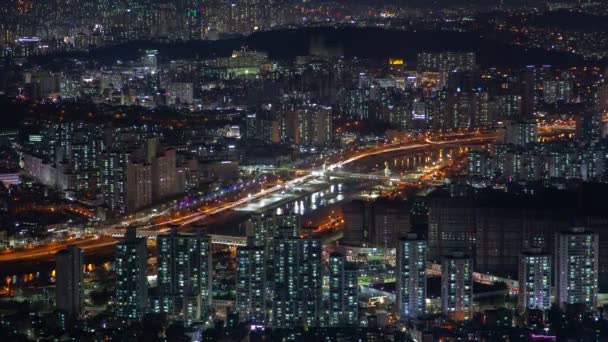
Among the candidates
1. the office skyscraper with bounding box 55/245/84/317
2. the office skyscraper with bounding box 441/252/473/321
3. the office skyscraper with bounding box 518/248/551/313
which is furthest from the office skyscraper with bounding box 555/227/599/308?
the office skyscraper with bounding box 55/245/84/317

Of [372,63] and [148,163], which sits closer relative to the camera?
[148,163]

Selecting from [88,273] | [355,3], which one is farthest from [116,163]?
[355,3]

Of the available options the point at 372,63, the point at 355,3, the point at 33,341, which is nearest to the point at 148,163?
the point at 33,341

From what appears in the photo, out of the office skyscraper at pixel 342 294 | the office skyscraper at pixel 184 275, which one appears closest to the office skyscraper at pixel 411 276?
the office skyscraper at pixel 342 294

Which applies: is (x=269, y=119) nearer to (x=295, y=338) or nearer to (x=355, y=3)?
→ (x=295, y=338)

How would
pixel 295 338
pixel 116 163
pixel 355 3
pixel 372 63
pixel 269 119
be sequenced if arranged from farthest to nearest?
1. pixel 355 3
2. pixel 372 63
3. pixel 269 119
4. pixel 116 163
5. pixel 295 338

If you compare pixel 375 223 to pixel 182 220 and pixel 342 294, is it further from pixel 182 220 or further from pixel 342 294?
pixel 342 294

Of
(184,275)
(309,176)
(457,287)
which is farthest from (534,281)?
(309,176)

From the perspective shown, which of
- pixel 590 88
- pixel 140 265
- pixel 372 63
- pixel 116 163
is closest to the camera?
pixel 140 265
